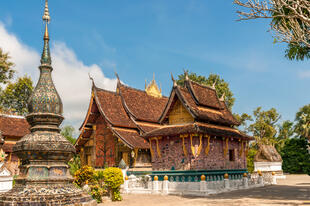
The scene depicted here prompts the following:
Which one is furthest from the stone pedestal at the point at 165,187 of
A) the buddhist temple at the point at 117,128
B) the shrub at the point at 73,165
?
the shrub at the point at 73,165

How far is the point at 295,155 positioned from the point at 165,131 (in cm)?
2889

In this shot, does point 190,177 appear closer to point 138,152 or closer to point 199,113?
point 199,113

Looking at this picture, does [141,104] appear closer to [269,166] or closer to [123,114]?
[123,114]

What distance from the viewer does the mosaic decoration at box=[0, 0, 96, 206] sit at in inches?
209

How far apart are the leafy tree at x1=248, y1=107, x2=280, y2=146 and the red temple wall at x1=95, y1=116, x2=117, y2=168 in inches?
1133

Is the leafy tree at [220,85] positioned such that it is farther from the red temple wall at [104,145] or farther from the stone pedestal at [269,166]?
the red temple wall at [104,145]

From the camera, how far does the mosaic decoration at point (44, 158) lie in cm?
531

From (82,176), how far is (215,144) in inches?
342

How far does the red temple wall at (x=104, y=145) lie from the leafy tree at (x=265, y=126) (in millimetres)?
28773

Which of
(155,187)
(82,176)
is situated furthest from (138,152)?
(82,176)

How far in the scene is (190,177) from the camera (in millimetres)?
16672

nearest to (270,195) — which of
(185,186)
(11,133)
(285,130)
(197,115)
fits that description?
(185,186)

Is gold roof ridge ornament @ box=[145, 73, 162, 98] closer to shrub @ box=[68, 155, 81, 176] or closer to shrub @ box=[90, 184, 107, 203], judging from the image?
shrub @ box=[68, 155, 81, 176]

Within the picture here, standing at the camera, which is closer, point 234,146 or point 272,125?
point 234,146
